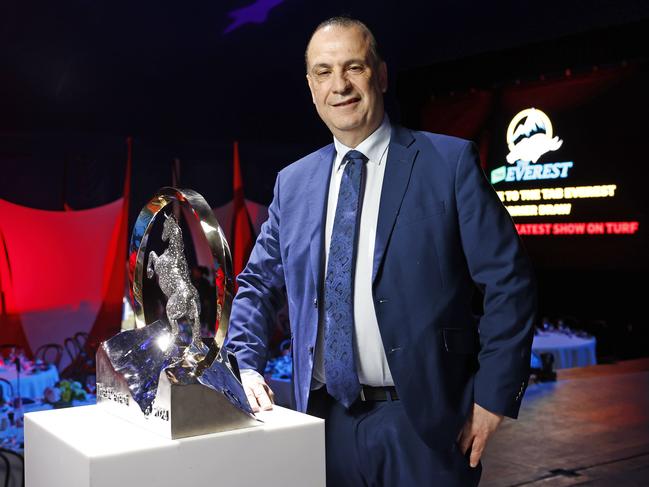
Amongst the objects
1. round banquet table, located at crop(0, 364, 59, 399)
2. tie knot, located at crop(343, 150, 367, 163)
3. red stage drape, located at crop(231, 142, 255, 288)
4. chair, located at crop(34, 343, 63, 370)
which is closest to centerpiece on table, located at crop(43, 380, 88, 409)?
round banquet table, located at crop(0, 364, 59, 399)

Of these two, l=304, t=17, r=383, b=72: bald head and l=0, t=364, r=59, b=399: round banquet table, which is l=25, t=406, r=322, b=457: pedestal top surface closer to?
l=304, t=17, r=383, b=72: bald head

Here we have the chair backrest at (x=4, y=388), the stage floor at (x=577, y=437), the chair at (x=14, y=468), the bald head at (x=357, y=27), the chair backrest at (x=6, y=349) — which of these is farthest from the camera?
the chair backrest at (x=6, y=349)

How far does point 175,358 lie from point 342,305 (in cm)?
41

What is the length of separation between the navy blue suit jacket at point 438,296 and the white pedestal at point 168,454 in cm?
30

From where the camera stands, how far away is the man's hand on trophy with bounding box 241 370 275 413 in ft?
4.58

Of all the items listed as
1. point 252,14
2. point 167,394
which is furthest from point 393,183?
point 252,14

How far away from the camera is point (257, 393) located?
1422 mm

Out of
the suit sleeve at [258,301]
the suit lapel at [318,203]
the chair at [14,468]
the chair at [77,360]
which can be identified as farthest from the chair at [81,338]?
the suit lapel at [318,203]

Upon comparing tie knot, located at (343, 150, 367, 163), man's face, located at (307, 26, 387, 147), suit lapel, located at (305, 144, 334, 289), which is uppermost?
man's face, located at (307, 26, 387, 147)

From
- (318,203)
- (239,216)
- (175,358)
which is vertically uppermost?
(239,216)

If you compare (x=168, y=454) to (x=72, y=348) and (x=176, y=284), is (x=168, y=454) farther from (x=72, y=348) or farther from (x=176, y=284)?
(x=72, y=348)

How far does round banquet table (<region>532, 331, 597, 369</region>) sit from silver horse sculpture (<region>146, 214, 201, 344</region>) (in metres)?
5.66

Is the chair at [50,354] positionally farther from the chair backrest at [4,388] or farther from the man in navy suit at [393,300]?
the man in navy suit at [393,300]

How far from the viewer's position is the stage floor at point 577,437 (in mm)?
4305
